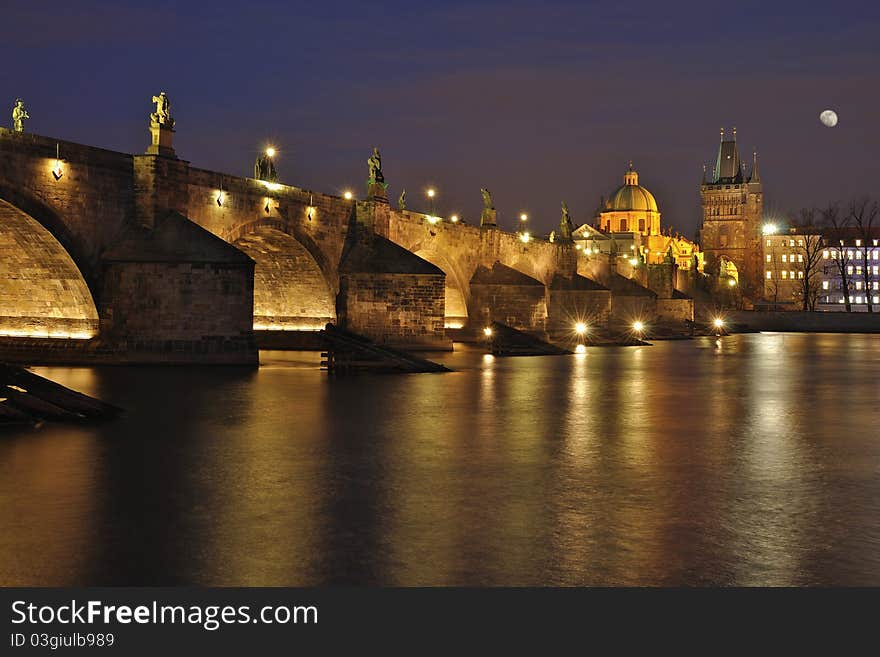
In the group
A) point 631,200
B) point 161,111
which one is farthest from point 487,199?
point 631,200

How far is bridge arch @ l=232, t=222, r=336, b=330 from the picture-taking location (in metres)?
34.9

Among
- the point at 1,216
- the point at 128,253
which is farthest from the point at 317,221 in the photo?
the point at 1,216

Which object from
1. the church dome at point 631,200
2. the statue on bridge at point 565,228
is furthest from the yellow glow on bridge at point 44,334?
the church dome at point 631,200

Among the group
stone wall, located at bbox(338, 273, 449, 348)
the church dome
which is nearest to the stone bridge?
stone wall, located at bbox(338, 273, 449, 348)

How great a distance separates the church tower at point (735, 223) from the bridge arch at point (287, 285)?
10923 centimetres

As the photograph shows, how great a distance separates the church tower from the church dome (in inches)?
377

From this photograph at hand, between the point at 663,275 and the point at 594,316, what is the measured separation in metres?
24.7

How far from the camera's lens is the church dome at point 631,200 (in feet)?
462

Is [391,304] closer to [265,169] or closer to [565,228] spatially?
[265,169]

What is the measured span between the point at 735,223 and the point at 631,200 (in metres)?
16.2

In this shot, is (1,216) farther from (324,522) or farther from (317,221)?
(324,522)

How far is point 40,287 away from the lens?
25.7 m

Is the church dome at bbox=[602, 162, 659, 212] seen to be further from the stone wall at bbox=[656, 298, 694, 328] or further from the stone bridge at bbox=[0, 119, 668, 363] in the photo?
the stone bridge at bbox=[0, 119, 668, 363]

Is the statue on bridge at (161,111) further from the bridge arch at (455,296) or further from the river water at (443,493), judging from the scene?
the bridge arch at (455,296)
